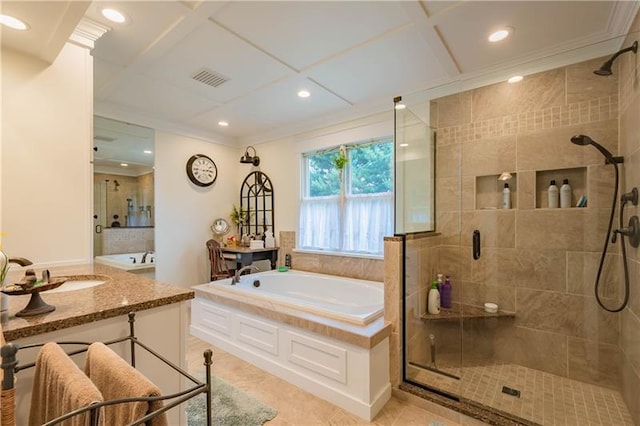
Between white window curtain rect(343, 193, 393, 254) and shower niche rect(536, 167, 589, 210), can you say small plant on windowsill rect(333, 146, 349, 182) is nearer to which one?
white window curtain rect(343, 193, 393, 254)

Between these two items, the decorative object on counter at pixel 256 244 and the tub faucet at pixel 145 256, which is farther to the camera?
the decorative object on counter at pixel 256 244

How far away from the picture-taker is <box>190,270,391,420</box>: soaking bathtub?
72.1 inches

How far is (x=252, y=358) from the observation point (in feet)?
7.93

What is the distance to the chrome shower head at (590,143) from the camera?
6.44ft

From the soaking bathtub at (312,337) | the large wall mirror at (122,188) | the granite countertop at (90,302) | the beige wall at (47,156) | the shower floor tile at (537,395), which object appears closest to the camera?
the granite countertop at (90,302)

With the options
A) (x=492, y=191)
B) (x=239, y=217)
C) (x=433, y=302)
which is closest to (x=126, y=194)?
(x=239, y=217)

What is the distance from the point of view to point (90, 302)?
3.65 feet

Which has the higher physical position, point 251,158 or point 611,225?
point 251,158

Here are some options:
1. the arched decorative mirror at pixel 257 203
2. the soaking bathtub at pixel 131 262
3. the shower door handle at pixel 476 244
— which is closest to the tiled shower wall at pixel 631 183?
the shower door handle at pixel 476 244

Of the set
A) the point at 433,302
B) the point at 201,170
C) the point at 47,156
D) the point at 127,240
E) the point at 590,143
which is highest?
the point at 201,170

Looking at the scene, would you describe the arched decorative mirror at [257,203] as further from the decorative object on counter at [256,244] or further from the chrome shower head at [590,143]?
the chrome shower head at [590,143]

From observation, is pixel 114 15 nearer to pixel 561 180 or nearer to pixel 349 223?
pixel 349 223

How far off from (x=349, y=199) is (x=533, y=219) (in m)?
1.78

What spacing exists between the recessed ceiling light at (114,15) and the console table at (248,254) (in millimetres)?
2527
